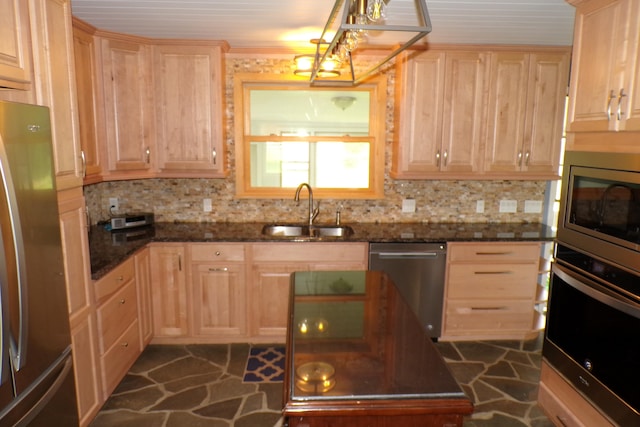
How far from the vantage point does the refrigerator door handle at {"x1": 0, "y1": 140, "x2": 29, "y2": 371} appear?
61.4 inches

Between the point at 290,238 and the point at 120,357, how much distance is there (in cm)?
142

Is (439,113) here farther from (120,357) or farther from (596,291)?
(120,357)

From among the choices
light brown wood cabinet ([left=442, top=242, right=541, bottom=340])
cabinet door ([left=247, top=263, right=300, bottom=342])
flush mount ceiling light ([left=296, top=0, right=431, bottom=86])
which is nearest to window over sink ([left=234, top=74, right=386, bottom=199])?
flush mount ceiling light ([left=296, top=0, right=431, bottom=86])

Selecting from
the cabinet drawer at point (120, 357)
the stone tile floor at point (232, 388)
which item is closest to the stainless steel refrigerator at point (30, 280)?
the cabinet drawer at point (120, 357)

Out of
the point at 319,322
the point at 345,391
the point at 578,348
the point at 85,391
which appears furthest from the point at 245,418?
the point at 578,348

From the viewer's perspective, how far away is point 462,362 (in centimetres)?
336

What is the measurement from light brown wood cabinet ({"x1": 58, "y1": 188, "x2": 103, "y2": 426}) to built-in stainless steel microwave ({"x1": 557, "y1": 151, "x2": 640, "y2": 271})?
8.40 ft

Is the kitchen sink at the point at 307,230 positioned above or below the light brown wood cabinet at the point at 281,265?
above

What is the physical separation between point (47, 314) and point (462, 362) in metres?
2.78

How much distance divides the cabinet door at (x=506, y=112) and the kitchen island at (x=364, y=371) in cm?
222

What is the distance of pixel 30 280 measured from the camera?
5.64 feet

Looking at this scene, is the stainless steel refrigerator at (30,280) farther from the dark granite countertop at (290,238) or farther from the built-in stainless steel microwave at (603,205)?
the built-in stainless steel microwave at (603,205)

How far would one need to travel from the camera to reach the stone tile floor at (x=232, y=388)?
266cm

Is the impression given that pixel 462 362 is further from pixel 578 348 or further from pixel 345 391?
pixel 345 391
